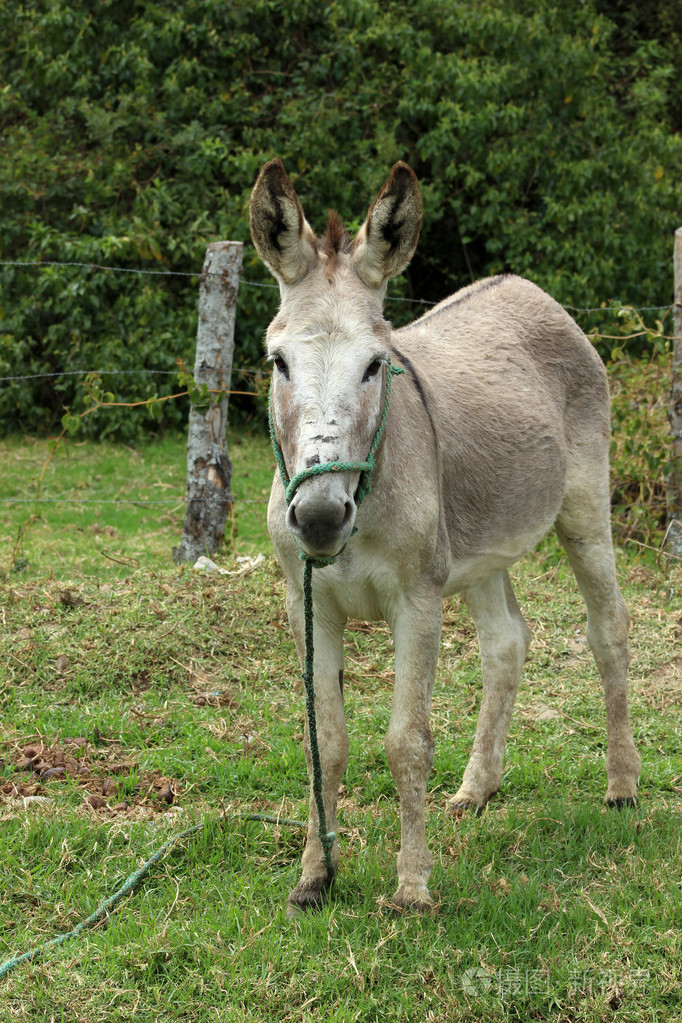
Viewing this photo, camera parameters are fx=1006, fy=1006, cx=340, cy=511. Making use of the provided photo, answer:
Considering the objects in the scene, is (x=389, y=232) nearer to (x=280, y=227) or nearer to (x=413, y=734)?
(x=280, y=227)

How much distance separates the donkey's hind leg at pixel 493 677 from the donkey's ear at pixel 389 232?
1.76m

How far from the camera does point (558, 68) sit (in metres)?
11.2

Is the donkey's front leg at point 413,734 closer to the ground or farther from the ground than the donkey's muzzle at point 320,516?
closer to the ground

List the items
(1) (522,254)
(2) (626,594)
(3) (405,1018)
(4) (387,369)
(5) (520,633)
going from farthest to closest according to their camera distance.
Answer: (1) (522,254) → (2) (626,594) → (5) (520,633) → (4) (387,369) → (3) (405,1018)

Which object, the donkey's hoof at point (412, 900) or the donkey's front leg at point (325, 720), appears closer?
the donkey's hoof at point (412, 900)

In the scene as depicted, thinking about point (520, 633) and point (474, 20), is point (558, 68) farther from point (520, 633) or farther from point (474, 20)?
point (520, 633)

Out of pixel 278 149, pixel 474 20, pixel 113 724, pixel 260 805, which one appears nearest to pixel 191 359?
pixel 278 149

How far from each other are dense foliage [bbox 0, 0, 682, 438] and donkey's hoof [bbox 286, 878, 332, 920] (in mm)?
7985

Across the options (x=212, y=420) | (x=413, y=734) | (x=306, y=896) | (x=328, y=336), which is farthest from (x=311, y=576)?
(x=212, y=420)

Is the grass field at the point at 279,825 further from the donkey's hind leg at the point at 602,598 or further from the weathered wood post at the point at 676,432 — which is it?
the donkey's hind leg at the point at 602,598

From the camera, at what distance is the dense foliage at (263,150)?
11.0m

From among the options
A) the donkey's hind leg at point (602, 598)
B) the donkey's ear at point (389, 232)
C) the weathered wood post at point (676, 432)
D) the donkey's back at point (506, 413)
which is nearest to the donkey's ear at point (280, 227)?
the donkey's ear at point (389, 232)

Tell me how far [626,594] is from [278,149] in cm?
723

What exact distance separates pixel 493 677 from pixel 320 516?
78.6 inches
